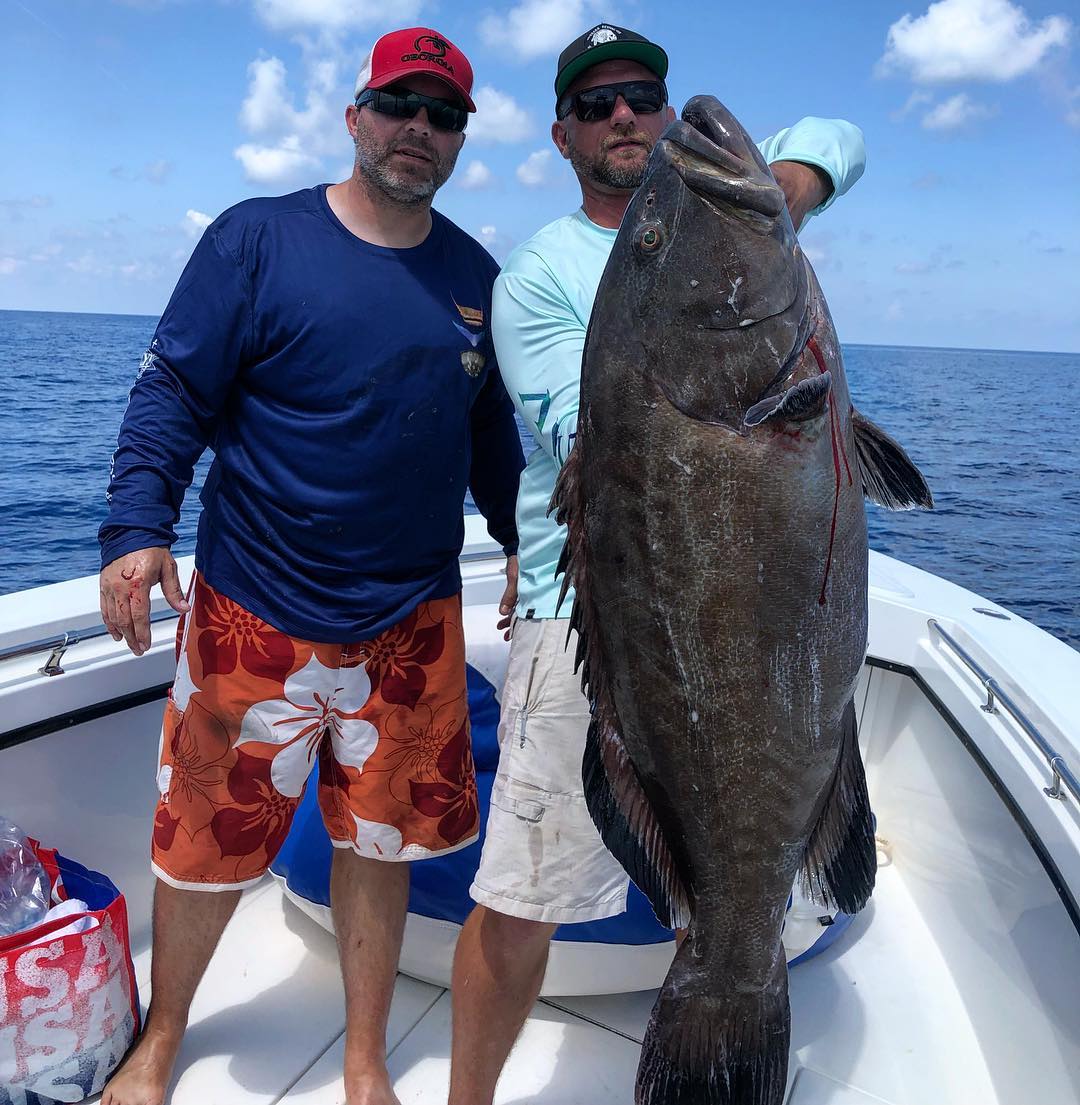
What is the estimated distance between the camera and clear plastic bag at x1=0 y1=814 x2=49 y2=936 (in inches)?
98.7

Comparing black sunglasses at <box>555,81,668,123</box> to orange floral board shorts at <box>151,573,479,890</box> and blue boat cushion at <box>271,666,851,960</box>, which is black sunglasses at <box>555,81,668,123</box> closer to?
orange floral board shorts at <box>151,573,479,890</box>

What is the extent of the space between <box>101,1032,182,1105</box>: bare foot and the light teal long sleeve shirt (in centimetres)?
156

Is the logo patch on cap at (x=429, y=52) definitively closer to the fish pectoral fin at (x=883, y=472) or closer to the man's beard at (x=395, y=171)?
the man's beard at (x=395, y=171)

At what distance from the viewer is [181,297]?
2342 millimetres

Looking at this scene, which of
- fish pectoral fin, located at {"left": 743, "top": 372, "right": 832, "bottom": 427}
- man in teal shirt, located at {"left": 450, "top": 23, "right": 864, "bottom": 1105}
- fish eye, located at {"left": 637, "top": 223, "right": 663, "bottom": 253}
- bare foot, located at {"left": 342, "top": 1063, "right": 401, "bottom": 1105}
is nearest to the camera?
fish pectoral fin, located at {"left": 743, "top": 372, "right": 832, "bottom": 427}

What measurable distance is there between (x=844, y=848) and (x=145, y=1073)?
1981mm

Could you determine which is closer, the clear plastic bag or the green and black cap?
the green and black cap

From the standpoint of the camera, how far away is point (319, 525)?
2.42 metres

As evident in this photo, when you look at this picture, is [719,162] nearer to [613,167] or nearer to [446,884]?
[613,167]

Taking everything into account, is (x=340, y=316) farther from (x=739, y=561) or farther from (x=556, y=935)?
(x=556, y=935)

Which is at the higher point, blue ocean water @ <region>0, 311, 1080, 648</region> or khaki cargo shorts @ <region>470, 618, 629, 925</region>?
khaki cargo shorts @ <region>470, 618, 629, 925</region>

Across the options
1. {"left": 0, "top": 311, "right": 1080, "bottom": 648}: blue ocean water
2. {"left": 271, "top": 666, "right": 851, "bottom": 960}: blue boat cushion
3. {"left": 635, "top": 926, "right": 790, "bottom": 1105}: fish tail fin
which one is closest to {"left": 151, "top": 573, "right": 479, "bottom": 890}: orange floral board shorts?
{"left": 271, "top": 666, "right": 851, "bottom": 960}: blue boat cushion

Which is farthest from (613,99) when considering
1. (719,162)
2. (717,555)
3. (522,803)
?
(522,803)

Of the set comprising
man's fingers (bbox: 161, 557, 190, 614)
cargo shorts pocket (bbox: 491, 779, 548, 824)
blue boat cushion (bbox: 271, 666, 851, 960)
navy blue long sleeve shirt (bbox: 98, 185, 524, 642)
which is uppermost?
navy blue long sleeve shirt (bbox: 98, 185, 524, 642)
